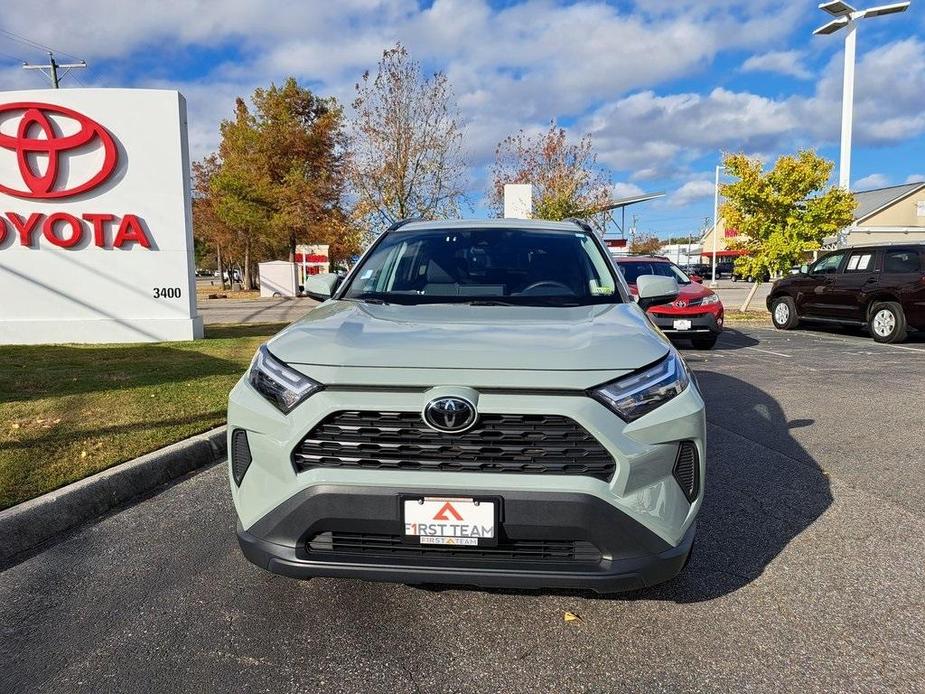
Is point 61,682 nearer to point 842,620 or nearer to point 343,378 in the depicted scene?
point 343,378

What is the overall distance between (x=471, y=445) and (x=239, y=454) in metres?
0.92

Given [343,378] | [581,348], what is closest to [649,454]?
[581,348]

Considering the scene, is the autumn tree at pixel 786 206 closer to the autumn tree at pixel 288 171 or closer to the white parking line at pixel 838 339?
the white parking line at pixel 838 339

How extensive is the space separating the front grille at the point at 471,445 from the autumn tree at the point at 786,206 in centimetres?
1647

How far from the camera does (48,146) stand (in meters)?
10.2

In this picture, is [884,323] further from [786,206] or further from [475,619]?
[475,619]

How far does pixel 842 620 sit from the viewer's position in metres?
2.62

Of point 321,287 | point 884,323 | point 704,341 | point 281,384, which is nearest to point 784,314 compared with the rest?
point 884,323

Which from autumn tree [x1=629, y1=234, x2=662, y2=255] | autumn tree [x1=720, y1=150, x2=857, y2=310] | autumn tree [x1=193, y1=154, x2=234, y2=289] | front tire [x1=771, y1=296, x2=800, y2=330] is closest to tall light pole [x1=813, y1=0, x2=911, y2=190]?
autumn tree [x1=720, y1=150, x2=857, y2=310]

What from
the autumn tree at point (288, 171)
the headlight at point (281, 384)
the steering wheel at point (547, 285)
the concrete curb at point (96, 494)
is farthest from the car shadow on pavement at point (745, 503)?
the autumn tree at point (288, 171)

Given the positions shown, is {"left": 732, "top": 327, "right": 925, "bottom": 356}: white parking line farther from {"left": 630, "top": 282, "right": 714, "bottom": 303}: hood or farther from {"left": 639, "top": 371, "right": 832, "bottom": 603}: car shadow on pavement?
{"left": 639, "top": 371, "right": 832, "bottom": 603}: car shadow on pavement

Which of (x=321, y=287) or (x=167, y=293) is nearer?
(x=321, y=287)

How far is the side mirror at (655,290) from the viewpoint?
383 cm

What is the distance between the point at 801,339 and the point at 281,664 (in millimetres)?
13214
